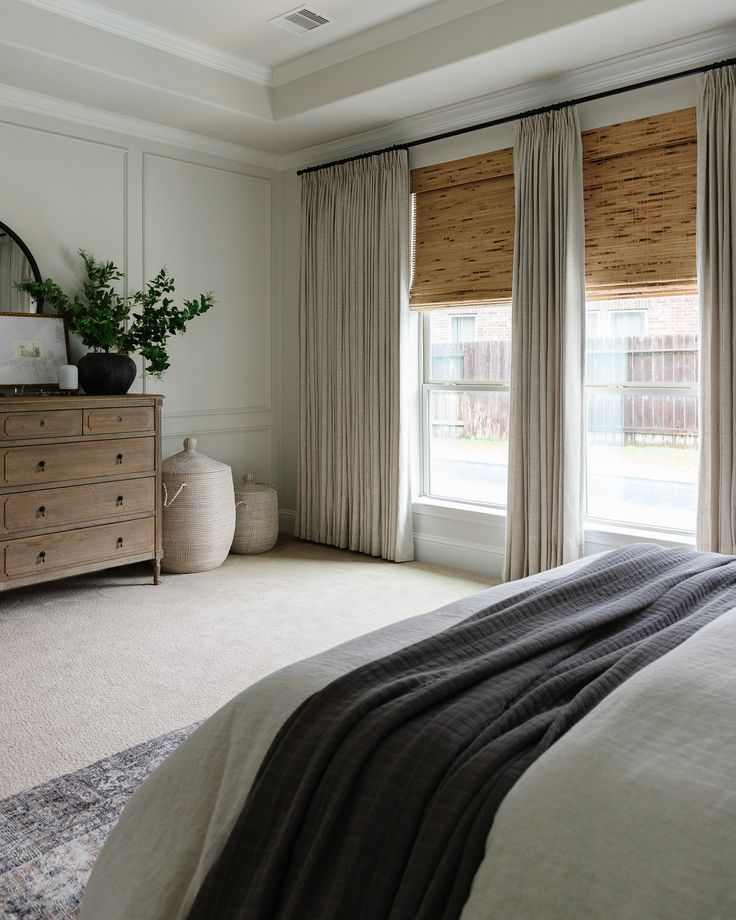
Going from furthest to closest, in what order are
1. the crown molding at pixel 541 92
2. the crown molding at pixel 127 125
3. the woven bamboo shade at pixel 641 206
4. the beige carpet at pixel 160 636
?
1. the crown molding at pixel 127 125
2. the woven bamboo shade at pixel 641 206
3. the crown molding at pixel 541 92
4. the beige carpet at pixel 160 636

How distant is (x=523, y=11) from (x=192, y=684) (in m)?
3.15

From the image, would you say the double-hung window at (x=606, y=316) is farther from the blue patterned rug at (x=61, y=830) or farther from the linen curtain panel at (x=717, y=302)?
the blue patterned rug at (x=61, y=830)

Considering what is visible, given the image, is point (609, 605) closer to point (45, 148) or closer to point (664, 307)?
point (664, 307)

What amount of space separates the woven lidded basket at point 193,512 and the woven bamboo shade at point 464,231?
1.58m

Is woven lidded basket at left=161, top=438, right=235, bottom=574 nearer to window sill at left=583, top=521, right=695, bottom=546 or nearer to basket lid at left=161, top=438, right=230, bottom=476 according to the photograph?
basket lid at left=161, top=438, right=230, bottom=476

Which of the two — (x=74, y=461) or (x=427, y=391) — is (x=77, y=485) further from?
(x=427, y=391)

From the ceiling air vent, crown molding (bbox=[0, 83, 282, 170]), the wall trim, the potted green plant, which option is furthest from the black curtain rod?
the wall trim

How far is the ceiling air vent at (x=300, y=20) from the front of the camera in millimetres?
3975

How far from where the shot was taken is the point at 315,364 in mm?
5379

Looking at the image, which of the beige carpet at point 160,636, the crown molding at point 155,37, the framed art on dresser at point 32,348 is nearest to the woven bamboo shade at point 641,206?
the beige carpet at point 160,636

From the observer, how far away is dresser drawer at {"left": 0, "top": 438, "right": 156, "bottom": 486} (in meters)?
3.78

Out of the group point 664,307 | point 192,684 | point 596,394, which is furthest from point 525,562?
point 192,684

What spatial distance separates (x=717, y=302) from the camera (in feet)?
11.6

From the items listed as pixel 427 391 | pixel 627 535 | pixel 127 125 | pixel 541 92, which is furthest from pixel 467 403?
pixel 127 125
